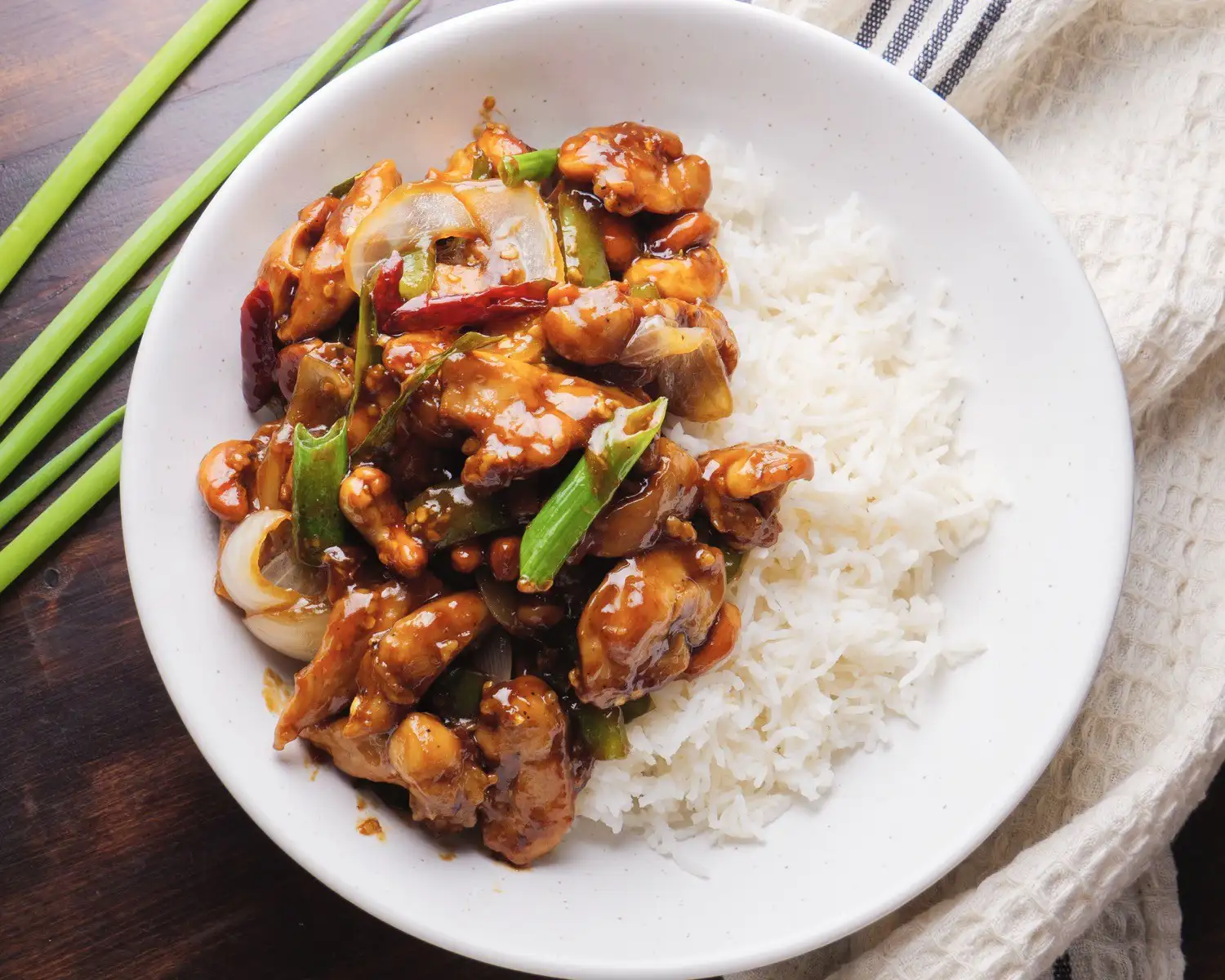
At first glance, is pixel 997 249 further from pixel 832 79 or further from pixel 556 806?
pixel 556 806

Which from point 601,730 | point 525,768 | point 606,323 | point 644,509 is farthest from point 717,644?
point 606,323

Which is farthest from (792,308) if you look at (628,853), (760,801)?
(628,853)

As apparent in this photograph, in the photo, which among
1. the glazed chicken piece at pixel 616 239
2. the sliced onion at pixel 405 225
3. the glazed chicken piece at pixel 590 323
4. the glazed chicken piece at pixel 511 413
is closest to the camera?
the glazed chicken piece at pixel 511 413

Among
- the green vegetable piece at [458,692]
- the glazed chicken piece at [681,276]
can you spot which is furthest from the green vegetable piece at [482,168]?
the green vegetable piece at [458,692]

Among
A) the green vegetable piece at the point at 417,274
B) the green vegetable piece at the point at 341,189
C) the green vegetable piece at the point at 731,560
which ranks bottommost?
the green vegetable piece at the point at 731,560

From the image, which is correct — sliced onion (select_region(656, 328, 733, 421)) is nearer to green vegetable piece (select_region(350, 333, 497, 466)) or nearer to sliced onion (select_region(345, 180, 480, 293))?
green vegetable piece (select_region(350, 333, 497, 466))

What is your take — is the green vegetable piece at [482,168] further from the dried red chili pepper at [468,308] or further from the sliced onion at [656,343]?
the sliced onion at [656,343]
